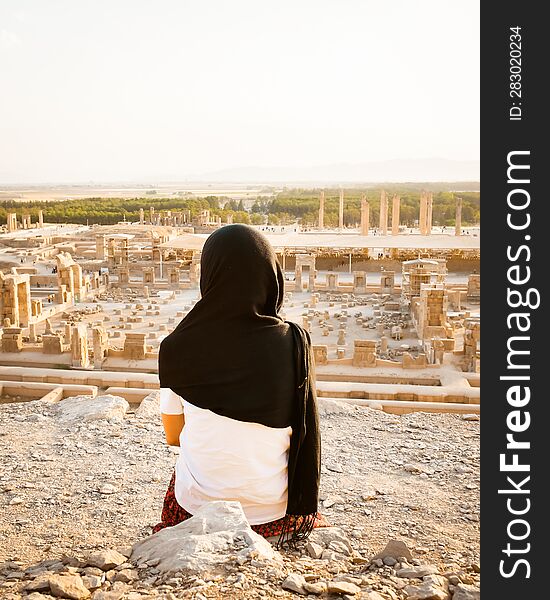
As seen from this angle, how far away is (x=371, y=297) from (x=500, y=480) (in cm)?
1839

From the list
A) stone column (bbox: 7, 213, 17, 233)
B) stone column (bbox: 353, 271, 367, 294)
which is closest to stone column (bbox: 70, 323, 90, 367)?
stone column (bbox: 353, 271, 367, 294)

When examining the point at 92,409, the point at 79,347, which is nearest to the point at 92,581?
the point at 92,409

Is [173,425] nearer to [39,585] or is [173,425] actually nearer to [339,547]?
[39,585]

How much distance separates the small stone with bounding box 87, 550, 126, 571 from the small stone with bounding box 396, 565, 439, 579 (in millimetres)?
1051

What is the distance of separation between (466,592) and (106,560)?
131cm

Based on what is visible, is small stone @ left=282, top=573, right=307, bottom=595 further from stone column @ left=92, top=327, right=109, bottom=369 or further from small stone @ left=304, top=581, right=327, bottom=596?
stone column @ left=92, top=327, right=109, bottom=369

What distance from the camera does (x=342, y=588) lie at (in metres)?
2.16

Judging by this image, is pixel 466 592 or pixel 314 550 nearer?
pixel 466 592

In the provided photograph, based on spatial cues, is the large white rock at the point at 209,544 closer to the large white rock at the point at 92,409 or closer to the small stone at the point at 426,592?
the small stone at the point at 426,592

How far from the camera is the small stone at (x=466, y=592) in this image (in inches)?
86.9

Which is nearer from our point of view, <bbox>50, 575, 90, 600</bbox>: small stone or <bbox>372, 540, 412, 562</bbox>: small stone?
<bbox>50, 575, 90, 600</bbox>: small stone

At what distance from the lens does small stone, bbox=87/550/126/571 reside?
2359mm

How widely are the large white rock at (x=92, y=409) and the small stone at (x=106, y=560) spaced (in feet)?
9.17

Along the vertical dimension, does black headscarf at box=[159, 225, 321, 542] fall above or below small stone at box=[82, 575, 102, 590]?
above
